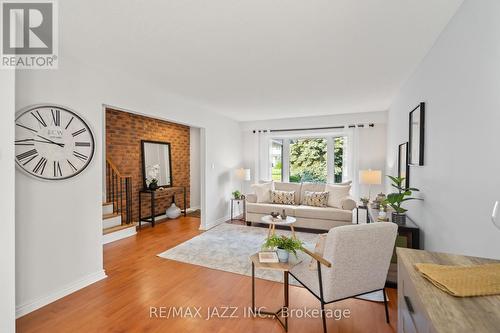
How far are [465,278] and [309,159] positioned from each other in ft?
17.6

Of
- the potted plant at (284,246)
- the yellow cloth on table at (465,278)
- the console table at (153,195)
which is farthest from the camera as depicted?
the console table at (153,195)

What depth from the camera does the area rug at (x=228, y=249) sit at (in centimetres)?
311

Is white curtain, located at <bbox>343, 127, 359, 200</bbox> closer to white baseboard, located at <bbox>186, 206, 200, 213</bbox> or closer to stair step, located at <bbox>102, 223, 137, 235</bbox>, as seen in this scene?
white baseboard, located at <bbox>186, 206, 200, 213</bbox>

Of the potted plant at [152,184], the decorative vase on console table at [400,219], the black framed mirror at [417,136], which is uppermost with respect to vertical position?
the black framed mirror at [417,136]

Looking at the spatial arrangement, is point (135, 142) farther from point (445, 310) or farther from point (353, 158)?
point (445, 310)

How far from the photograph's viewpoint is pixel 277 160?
6.40 m

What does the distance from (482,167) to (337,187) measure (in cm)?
370

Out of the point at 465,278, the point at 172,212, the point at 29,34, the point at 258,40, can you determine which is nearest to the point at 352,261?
the point at 465,278

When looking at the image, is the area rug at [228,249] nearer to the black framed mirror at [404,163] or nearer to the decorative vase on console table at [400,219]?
the decorative vase on console table at [400,219]

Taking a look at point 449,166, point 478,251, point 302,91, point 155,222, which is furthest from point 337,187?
point 155,222

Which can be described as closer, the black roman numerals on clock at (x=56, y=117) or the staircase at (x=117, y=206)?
the black roman numerals on clock at (x=56, y=117)

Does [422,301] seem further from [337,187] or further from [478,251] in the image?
[337,187]

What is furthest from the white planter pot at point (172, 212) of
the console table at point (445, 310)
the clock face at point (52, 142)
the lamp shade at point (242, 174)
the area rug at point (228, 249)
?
the console table at point (445, 310)

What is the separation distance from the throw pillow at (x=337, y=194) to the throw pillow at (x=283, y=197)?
784 mm
